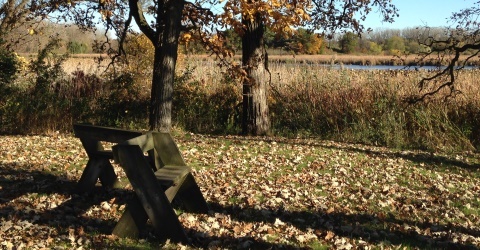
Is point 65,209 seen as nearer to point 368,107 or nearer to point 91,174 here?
point 91,174

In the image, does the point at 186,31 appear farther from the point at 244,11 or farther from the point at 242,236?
the point at 242,236

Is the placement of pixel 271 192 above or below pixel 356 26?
below

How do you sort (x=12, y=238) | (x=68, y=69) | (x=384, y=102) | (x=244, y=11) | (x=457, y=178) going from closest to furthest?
(x=12, y=238)
(x=457, y=178)
(x=244, y=11)
(x=384, y=102)
(x=68, y=69)

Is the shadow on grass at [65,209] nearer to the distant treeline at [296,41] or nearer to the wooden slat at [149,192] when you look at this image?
the wooden slat at [149,192]

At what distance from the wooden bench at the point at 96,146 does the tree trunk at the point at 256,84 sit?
6877mm

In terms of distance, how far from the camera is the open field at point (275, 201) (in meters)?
5.40

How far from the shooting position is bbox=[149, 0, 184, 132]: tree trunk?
10328mm

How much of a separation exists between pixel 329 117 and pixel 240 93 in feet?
9.12

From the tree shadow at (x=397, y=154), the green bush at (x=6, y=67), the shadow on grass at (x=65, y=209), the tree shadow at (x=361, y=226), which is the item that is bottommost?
the tree shadow at (x=397, y=154)

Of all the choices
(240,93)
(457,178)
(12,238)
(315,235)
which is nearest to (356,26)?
(240,93)

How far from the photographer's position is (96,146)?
637 cm

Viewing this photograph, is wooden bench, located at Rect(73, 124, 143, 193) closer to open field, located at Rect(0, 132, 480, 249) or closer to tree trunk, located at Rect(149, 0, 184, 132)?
open field, located at Rect(0, 132, 480, 249)

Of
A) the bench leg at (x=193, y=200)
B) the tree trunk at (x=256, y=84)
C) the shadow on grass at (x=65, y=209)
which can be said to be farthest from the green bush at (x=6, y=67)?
the bench leg at (x=193, y=200)

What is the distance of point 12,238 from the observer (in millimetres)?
5086
